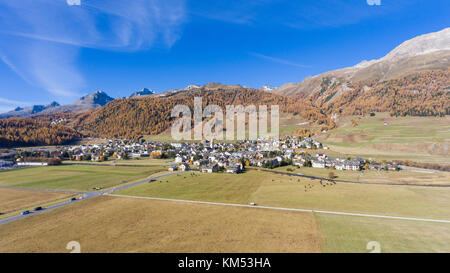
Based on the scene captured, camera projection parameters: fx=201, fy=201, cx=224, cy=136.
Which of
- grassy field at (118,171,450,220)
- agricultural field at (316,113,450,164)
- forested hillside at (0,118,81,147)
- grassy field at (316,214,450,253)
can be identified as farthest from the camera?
forested hillside at (0,118,81,147)

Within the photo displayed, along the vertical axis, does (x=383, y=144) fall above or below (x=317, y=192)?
above

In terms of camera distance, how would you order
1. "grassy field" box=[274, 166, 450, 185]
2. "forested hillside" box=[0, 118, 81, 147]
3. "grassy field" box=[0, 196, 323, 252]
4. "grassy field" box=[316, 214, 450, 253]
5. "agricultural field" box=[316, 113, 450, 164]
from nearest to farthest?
"grassy field" box=[316, 214, 450, 253] < "grassy field" box=[0, 196, 323, 252] < "grassy field" box=[274, 166, 450, 185] < "agricultural field" box=[316, 113, 450, 164] < "forested hillside" box=[0, 118, 81, 147]

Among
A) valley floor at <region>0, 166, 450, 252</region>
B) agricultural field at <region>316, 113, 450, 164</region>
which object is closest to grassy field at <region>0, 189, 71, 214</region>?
valley floor at <region>0, 166, 450, 252</region>

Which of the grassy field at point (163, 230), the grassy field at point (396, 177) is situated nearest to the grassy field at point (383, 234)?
the grassy field at point (163, 230)

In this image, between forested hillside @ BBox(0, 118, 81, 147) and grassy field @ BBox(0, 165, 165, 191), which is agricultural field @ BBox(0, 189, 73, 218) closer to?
grassy field @ BBox(0, 165, 165, 191)

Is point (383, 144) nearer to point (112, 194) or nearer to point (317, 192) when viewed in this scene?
point (317, 192)

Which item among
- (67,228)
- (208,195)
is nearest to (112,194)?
(67,228)

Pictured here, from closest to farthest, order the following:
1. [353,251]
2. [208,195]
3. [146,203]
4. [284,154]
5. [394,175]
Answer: [353,251] → [146,203] → [208,195] → [394,175] → [284,154]
